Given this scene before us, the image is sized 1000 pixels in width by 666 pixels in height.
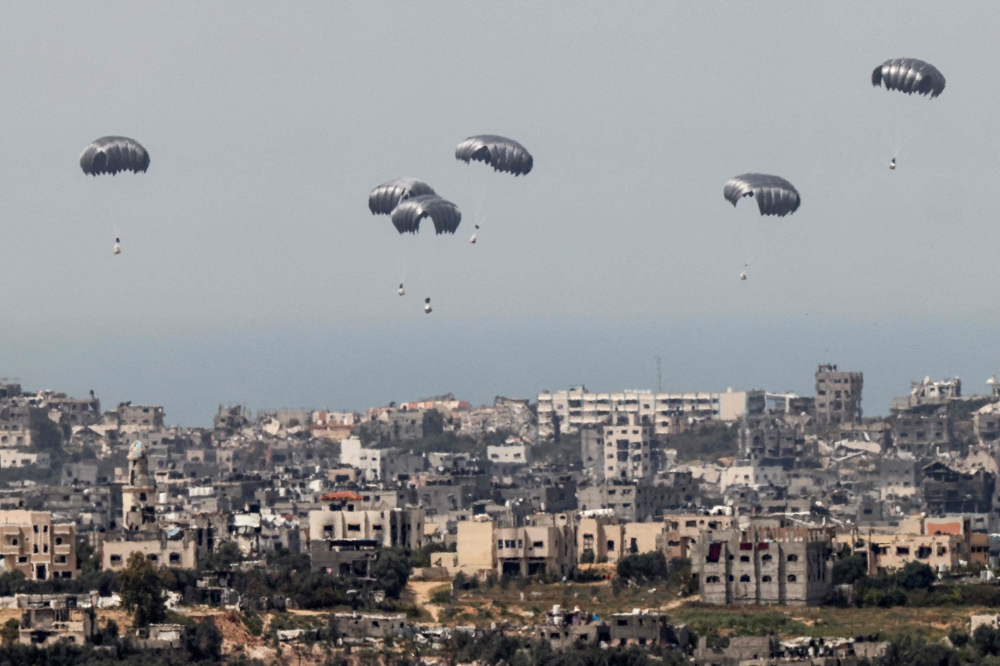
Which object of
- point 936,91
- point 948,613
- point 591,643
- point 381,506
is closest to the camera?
point 591,643

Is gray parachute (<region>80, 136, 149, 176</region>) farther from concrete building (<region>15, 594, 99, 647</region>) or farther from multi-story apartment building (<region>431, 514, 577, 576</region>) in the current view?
concrete building (<region>15, 594, 99, 647</region>)

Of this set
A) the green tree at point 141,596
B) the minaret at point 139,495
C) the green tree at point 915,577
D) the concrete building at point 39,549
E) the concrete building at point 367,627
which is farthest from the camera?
the minaret at point 139,495

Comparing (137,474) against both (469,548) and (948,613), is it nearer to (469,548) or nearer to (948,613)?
(469,548)

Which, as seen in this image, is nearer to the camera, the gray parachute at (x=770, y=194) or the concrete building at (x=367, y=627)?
the concrete building at (x=367, y=627)

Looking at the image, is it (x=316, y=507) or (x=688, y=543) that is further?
(x=316, y=507)

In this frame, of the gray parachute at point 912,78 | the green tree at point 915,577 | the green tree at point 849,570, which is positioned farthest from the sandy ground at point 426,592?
the gray parachute at point 912,78

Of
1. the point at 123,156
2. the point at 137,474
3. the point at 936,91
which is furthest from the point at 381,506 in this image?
the point at 936,91

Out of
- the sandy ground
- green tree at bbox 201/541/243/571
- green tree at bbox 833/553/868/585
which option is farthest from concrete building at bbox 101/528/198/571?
green tree at bbox 833/553/868/585

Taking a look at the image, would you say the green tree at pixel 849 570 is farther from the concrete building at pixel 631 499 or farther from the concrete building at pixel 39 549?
the concrete building at pixel 631 499
